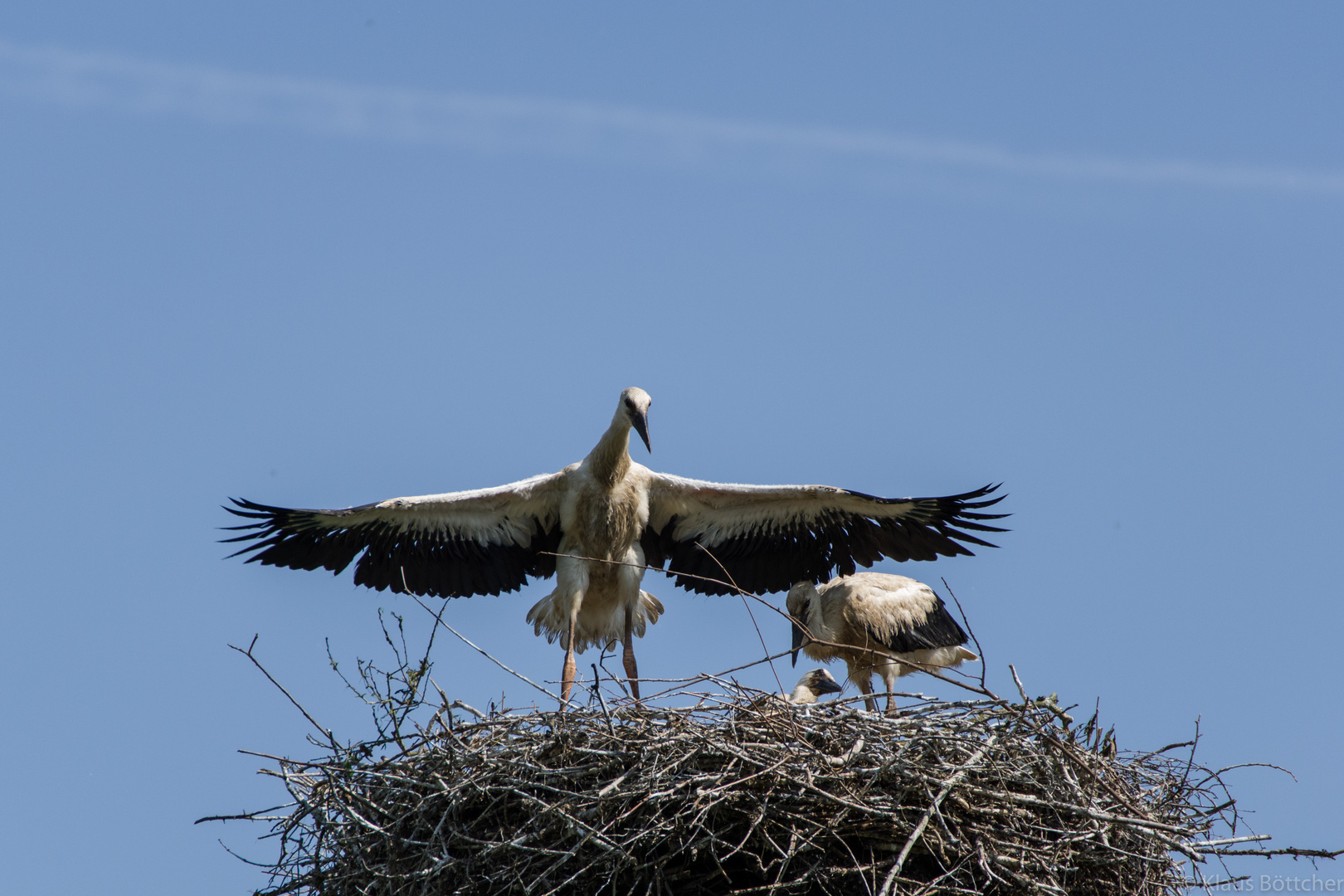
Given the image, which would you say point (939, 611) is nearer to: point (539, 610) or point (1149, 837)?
point (539, 610)

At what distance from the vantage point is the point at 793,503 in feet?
28.3

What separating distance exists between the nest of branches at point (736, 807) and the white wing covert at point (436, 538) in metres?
2.64

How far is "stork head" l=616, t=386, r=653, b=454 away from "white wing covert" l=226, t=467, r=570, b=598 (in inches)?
22.4

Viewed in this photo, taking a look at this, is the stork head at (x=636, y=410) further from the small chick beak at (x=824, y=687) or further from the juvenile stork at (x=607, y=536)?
the small chick beak at (x=824, y=687)

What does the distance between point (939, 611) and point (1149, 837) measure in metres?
5.15

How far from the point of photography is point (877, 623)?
411 inches

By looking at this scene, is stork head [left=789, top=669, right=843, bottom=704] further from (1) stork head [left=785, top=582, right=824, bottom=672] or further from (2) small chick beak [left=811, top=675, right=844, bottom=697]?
(1) stork head [left=785, top=582, right=824, bottom=672]

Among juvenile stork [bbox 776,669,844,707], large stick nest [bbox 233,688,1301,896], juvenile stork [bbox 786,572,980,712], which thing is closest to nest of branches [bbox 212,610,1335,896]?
large stick nest [bbox 233,688,1301,896]

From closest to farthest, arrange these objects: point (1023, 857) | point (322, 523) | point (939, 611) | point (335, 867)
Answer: point (1023, 857) < point (335, 867) < point (322, 523) < point (939, 611)

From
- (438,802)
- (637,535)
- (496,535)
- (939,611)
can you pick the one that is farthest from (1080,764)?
(939,611)

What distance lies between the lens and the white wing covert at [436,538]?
8.45 m

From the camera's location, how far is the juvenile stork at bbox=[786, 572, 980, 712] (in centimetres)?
1041

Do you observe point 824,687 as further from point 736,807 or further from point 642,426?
point 736,807

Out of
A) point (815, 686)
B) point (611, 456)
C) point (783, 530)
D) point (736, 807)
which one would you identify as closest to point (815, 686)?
point (815, 686)
